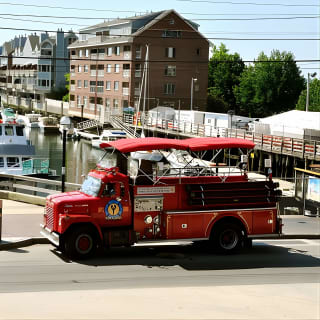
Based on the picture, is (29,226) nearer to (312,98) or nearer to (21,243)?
(21,243)

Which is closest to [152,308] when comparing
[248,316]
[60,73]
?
[248,316]

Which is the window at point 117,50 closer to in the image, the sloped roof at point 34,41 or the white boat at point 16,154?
the white boat at point 16,154

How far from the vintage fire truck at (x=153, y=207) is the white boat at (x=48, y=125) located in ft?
299

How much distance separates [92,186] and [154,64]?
72.7 m

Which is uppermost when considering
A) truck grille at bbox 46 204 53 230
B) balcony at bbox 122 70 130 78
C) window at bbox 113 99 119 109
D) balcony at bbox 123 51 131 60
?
balcony at bbox 123 51 131 60

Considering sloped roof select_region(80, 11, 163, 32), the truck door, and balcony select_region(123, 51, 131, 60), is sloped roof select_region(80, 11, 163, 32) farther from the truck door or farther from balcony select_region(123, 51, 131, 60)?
the truck door

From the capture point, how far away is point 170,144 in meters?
16.7

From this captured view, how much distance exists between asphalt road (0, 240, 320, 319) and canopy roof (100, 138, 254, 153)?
2.92 m

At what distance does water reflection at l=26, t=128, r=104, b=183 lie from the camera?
62.6 metres

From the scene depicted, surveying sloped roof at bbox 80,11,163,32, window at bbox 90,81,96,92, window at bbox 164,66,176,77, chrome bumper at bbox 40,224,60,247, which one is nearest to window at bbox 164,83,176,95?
window at bbox 164,66,176,77

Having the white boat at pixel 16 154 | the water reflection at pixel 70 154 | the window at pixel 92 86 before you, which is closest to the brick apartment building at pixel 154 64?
the window at pixel 92 86

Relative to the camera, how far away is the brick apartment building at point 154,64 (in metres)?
87.8

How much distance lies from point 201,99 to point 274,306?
82.7m

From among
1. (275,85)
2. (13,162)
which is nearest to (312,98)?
(275,85)
